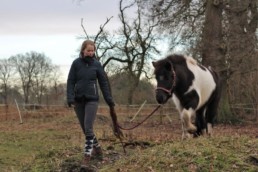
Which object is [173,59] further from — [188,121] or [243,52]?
[243,52]

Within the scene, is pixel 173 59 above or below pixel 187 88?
above

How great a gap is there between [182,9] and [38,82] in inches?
1648

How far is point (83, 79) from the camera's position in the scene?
7.38m

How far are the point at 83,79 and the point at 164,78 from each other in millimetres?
2327

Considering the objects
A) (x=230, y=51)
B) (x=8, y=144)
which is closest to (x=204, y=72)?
(x=8, y=144)

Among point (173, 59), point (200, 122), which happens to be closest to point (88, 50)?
point (173, 59)

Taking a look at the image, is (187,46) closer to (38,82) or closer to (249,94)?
(249,94)

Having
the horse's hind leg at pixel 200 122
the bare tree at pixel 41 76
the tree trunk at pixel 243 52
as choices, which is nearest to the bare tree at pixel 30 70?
the bare tree at pixel 41 76

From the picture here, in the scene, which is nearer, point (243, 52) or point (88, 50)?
point (88, 50)

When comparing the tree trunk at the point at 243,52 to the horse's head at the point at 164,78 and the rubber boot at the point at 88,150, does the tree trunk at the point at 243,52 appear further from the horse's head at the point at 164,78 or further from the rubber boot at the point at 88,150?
the rubber boot at the point at 88,150

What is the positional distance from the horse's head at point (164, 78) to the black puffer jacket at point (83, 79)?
5.98ft

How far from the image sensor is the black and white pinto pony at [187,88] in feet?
30.1

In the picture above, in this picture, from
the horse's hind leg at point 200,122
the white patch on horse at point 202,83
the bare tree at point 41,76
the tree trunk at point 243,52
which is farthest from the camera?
the bare tree at point 41,76

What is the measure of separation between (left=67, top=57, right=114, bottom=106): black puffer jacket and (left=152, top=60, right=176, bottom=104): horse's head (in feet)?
5.98
